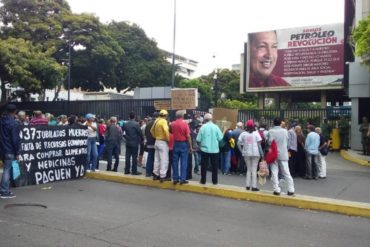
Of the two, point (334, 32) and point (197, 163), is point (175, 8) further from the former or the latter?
point (197, 163)

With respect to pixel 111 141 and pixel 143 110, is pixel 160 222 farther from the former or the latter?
pixel 143 110

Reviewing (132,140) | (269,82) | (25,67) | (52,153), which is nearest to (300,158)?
(132,140)

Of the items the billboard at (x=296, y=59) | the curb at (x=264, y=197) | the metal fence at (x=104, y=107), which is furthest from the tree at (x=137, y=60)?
the curb at (x=264, y=197)

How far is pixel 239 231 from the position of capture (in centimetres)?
678

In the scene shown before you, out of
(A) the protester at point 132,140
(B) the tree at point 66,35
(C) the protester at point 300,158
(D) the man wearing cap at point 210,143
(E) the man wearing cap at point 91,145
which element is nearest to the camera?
(D) the man wearing cap at point 210,143

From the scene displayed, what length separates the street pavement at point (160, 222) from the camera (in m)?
6.16

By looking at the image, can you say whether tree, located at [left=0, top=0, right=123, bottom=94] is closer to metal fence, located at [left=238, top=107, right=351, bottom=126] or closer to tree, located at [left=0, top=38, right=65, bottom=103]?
tree, located at [left=0, top=38, right=65, bottom=103]

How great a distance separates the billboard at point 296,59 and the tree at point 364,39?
1544 cm

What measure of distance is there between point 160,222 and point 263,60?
99.6 ft

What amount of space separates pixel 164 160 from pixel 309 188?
3694 millimetres

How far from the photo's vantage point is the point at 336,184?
39.0 ft

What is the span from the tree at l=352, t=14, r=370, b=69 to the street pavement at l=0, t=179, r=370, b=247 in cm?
1027

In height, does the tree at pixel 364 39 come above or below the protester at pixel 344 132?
above

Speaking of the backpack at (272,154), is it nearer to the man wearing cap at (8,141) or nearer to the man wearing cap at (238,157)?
the man wearing cap at (238,157)
